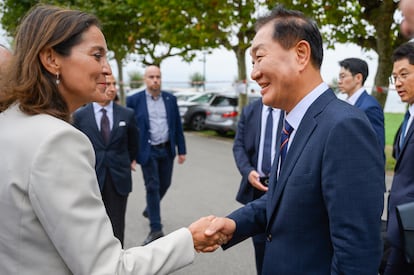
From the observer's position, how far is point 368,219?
158 cm

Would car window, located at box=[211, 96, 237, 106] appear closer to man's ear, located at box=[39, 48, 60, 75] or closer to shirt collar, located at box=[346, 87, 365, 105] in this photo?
shirt collar, located at box=[346, 87, 365, 105]

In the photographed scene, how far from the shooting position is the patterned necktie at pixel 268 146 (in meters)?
3.72

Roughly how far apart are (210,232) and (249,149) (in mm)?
2087

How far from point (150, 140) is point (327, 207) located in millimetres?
4053

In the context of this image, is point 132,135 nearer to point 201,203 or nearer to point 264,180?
point 264,180

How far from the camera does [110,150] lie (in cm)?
429

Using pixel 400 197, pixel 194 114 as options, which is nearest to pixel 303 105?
pixel 400 197

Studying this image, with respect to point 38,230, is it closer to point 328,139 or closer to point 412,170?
point 328,139

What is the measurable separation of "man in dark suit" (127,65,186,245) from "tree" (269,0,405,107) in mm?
5131

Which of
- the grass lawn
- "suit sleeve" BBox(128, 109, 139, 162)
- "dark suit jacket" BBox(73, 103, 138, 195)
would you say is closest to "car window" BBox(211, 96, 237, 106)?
the grass lawn

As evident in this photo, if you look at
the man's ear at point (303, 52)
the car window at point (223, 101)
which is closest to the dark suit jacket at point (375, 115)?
the man's ear at point (303, 52)

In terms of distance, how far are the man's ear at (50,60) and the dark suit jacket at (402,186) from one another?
2.09 meters

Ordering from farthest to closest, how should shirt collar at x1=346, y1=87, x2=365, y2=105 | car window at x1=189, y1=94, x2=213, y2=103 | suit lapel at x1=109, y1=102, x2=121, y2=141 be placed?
car window at x1=189, y1=94, x2=213, y2=103
shirt collar at x1=346, y1=87, x2=365, y2=105
suit lapel at x1=109, y1=102, x2=121, y2=141

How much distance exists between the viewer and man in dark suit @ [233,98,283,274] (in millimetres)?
3693
